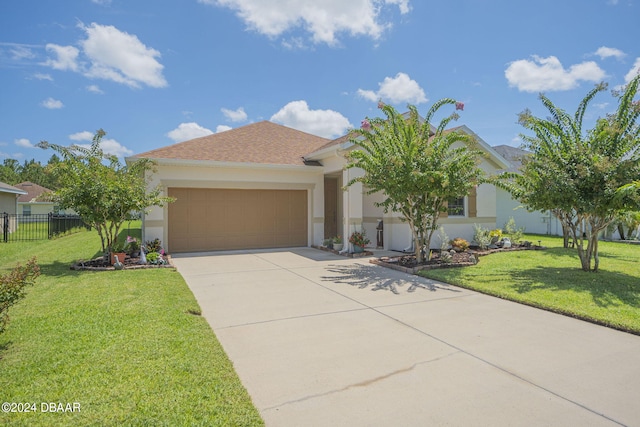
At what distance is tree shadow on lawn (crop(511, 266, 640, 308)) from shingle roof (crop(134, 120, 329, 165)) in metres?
8.67

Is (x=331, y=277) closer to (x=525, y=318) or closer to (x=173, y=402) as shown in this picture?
(x=525, y=318)

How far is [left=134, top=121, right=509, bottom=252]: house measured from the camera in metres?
12.2

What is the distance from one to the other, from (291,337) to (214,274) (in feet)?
15.8

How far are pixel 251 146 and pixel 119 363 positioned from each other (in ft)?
38.4

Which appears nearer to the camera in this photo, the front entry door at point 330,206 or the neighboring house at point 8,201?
the front entry door at point 330,206

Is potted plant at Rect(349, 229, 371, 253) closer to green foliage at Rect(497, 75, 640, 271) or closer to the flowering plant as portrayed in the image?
the flowering plant

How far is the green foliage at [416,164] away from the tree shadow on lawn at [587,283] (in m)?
2.59

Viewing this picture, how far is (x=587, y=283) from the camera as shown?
23.7 ft

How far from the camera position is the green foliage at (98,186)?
8969 mm

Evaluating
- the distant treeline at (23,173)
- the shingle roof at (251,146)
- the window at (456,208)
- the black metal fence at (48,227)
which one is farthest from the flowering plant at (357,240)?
the distant treeline at (23,173)

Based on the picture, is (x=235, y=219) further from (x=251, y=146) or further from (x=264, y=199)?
(x=251, y=146)

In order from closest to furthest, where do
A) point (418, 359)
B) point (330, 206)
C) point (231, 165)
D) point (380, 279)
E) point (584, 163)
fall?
point (418, 359), point (584, 163), point (380, 279), point (231, 165), point (330, 206)

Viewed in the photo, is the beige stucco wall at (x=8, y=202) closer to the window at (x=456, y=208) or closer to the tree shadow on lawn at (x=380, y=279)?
the tree shadow on lawn at (x=380, y=279)

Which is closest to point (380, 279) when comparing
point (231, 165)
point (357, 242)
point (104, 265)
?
point (357, 242)
